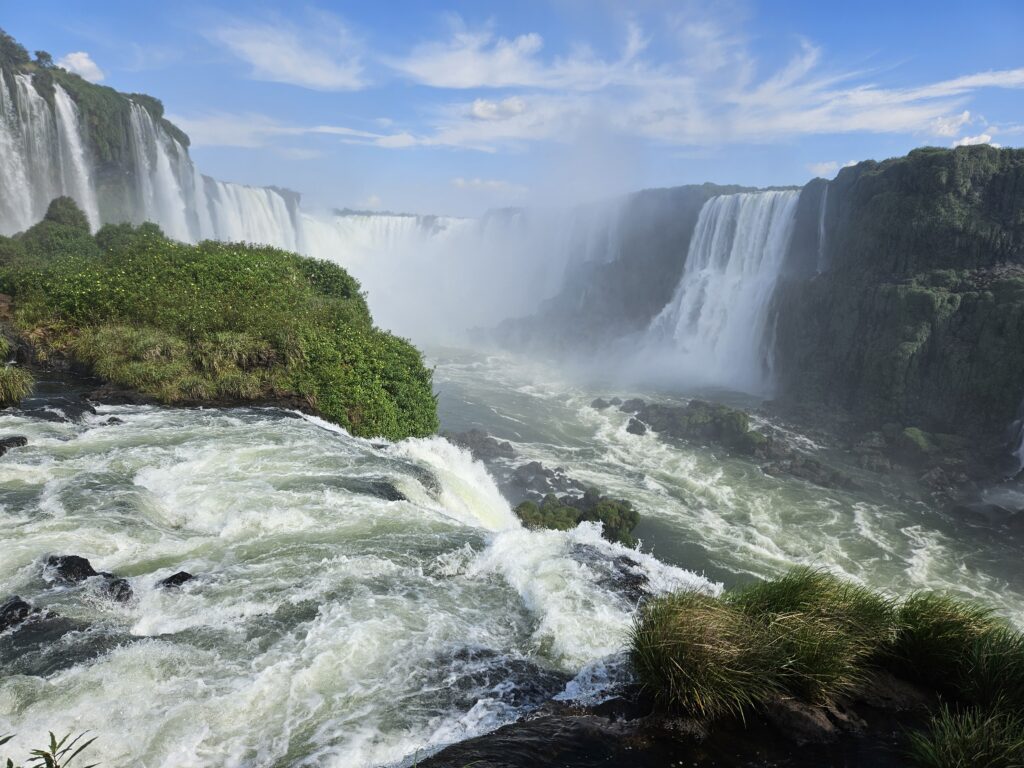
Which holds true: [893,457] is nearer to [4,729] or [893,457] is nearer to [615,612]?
[615,612]

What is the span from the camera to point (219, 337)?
15258 mm

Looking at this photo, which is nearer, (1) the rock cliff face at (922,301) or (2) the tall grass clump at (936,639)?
(2) the tall grass clump at (936,639)

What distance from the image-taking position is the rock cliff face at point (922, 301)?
81.4 feet

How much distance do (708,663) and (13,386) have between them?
14.2 metres

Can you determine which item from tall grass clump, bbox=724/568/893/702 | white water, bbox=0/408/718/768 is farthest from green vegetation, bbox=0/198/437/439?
tall grass clump, bbox=724/568/893/702

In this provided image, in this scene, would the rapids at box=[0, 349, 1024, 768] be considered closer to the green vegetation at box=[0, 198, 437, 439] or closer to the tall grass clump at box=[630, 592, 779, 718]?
the tall grass clump at box=[630, 592, 779, 718]

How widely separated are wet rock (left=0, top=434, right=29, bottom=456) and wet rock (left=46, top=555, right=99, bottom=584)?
422cm

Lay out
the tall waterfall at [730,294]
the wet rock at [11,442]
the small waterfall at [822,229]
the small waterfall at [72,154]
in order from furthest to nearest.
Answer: the tall waterfall at [730,294], the small waterfall at [72,154], the small waterfall at [822,229], the wet rock at [11,442]

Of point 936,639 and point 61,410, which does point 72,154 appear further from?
point 936,639

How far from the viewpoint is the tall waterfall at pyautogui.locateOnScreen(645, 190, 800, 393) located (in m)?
36.9

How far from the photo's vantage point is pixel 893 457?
951 inches

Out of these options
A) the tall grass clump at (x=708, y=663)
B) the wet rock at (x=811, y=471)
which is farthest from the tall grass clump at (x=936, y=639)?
the wet rock at (x=811, y=471)

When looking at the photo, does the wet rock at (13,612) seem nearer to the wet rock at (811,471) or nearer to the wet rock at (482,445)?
the wet rock at (482,445)

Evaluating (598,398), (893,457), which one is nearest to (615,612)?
(893,457)
